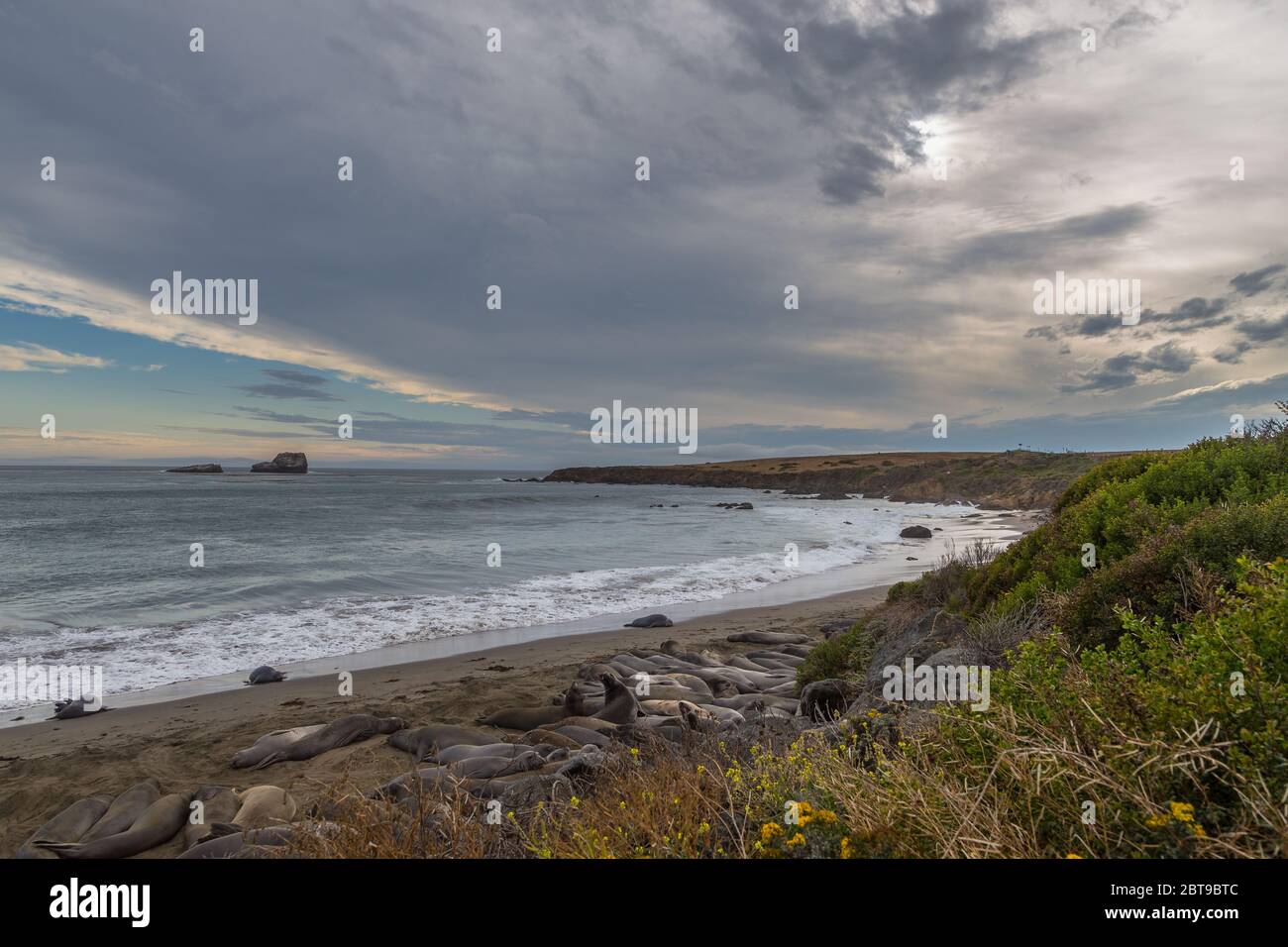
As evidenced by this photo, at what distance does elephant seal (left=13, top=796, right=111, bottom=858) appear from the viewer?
6133 millimetres

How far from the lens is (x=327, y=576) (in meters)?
23.6

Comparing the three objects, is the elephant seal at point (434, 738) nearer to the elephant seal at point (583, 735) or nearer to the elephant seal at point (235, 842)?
the elephant seal at point (583, 735)

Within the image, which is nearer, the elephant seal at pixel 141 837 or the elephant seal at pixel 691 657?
the elephant seal at pixel 141 837

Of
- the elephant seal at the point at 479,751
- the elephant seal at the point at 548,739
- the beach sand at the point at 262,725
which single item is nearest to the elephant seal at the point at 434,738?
the beach sand at the point at 262,725

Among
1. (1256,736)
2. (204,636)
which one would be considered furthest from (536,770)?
(204,636)

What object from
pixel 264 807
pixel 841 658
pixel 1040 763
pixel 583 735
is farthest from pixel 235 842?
pixel 841 658

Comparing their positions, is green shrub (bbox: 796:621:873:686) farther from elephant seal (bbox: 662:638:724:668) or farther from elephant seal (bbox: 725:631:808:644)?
elephant seal (bbox: 725:631:808:644)

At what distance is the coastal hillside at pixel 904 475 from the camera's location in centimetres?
6662

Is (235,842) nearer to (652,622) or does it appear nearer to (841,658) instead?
(841,658)

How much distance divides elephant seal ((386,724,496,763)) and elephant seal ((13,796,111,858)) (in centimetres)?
322

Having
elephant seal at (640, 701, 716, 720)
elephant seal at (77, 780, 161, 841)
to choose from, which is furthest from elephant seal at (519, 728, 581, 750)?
elephant seal at (77, 780, 161, 841)

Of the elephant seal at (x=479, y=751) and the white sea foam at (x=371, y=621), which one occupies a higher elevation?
the elephant seal at (x=479, y=751)

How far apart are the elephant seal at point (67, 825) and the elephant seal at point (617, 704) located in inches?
226
